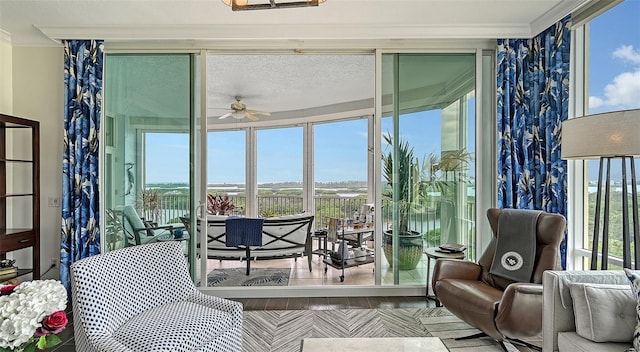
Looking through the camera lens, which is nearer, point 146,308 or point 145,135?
point 146,308

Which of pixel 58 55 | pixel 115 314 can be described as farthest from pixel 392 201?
pixel 58 55

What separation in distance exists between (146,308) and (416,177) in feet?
8.92

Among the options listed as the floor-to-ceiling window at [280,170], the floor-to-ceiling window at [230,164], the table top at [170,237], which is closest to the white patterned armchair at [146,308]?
the table top at [170,237]

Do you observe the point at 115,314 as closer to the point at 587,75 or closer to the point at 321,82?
the point at 587,75

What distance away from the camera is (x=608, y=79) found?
2941mm

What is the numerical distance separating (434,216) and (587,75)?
1826mm

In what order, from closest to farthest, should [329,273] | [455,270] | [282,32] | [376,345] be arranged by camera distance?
[376,345] → [455,270] → [282,32] → [329,273]

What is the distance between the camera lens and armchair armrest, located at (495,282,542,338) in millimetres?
2314

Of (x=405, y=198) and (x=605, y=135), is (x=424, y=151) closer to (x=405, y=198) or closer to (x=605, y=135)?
(x=405, y=198)

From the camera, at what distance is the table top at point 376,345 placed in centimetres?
189

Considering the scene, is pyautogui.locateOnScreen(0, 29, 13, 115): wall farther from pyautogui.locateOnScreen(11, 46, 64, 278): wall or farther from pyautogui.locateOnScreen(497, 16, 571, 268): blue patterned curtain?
pyautogui.locateOnScreen(497, 16, 571, 268): blue patterned curtain

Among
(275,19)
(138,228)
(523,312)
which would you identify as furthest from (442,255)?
(138,228)

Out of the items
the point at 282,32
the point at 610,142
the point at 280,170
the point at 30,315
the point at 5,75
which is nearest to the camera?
A: the point at 30,315

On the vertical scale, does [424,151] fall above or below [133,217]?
above
